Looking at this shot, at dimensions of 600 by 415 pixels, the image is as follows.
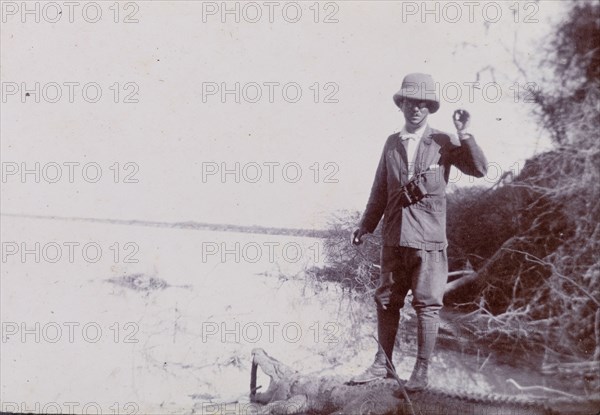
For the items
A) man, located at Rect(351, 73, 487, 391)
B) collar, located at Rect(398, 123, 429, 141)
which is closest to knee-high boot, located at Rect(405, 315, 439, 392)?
man, located at Rect(351, 73, 487, 391)

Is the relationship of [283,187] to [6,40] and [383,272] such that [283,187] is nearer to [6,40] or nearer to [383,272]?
[383,272]

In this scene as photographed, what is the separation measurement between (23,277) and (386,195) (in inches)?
71.8

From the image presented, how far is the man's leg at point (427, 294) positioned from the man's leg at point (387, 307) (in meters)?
0.07

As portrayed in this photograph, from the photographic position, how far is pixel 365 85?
2693mm

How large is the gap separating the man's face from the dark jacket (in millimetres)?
56

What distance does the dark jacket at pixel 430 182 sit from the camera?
8.34 ft

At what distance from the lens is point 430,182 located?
2.56m

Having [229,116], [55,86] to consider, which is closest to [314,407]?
[229,116]

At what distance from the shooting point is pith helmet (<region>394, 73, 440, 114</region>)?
2609 mm

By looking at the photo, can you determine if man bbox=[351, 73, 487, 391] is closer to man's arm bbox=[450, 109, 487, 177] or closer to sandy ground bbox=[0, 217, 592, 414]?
man's arm bbox=[450, 109, 487, 177]

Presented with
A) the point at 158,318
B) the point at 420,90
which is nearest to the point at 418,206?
the point at 420,90

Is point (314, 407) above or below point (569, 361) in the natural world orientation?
below

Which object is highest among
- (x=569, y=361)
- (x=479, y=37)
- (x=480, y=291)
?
(x=479, y=37)

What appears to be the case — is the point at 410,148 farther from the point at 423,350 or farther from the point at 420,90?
the point at 423,350
